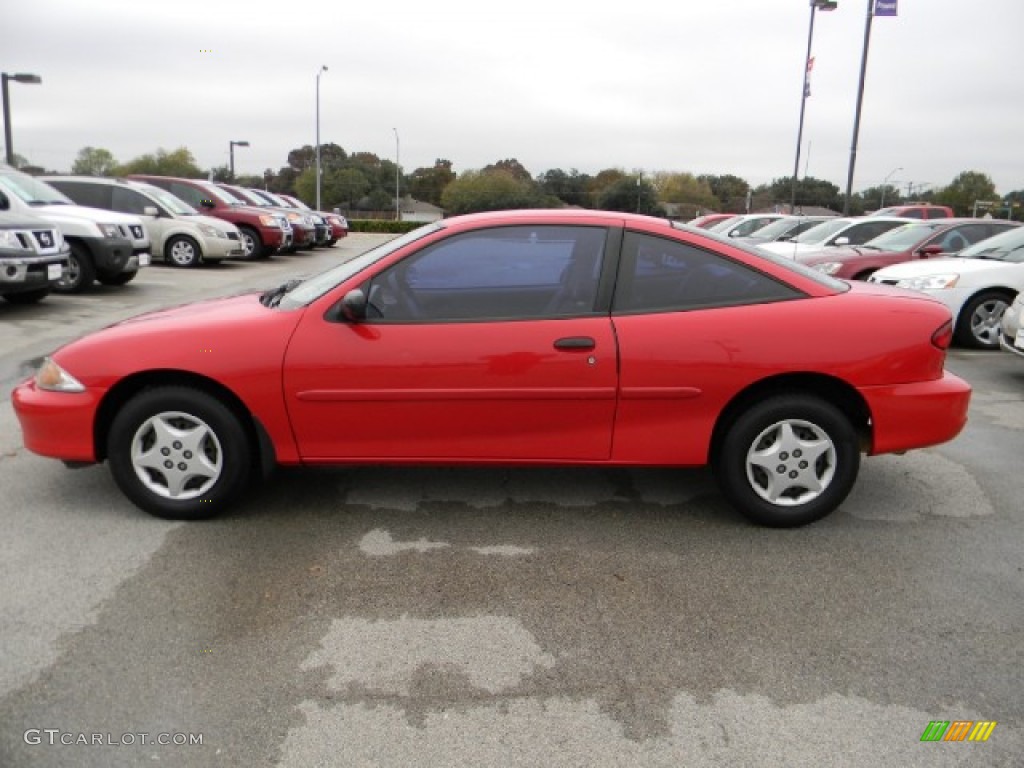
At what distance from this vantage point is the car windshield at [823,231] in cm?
1432

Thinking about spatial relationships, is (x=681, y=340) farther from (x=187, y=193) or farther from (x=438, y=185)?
(x=438, y=185)

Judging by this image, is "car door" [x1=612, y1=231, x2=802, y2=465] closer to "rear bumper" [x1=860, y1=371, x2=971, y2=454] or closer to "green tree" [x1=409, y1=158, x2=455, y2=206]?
"rear bumper" [x1=860, y1=371, x2=971, y2=454]

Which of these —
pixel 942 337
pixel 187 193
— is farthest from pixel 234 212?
pixel 942 337

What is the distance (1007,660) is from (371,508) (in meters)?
2.73

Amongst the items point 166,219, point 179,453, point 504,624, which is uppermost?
point 166,219

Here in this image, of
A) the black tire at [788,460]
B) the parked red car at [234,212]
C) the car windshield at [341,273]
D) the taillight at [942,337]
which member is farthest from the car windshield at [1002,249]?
the parked red car at [234,212]

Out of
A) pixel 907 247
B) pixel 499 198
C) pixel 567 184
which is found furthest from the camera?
pixel 567 184

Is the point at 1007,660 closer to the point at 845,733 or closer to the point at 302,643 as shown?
the point at 845,733

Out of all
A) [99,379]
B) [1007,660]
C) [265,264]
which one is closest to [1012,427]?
[1007,660]

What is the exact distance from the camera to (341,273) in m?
3.93

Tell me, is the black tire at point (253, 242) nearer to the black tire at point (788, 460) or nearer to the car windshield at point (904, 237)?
the car windshield at point (904, 237)

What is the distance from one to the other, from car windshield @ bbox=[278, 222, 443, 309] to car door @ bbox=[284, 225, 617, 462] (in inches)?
4.9

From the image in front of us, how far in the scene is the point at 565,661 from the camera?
271 cm

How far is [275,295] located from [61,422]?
1.17 meters
